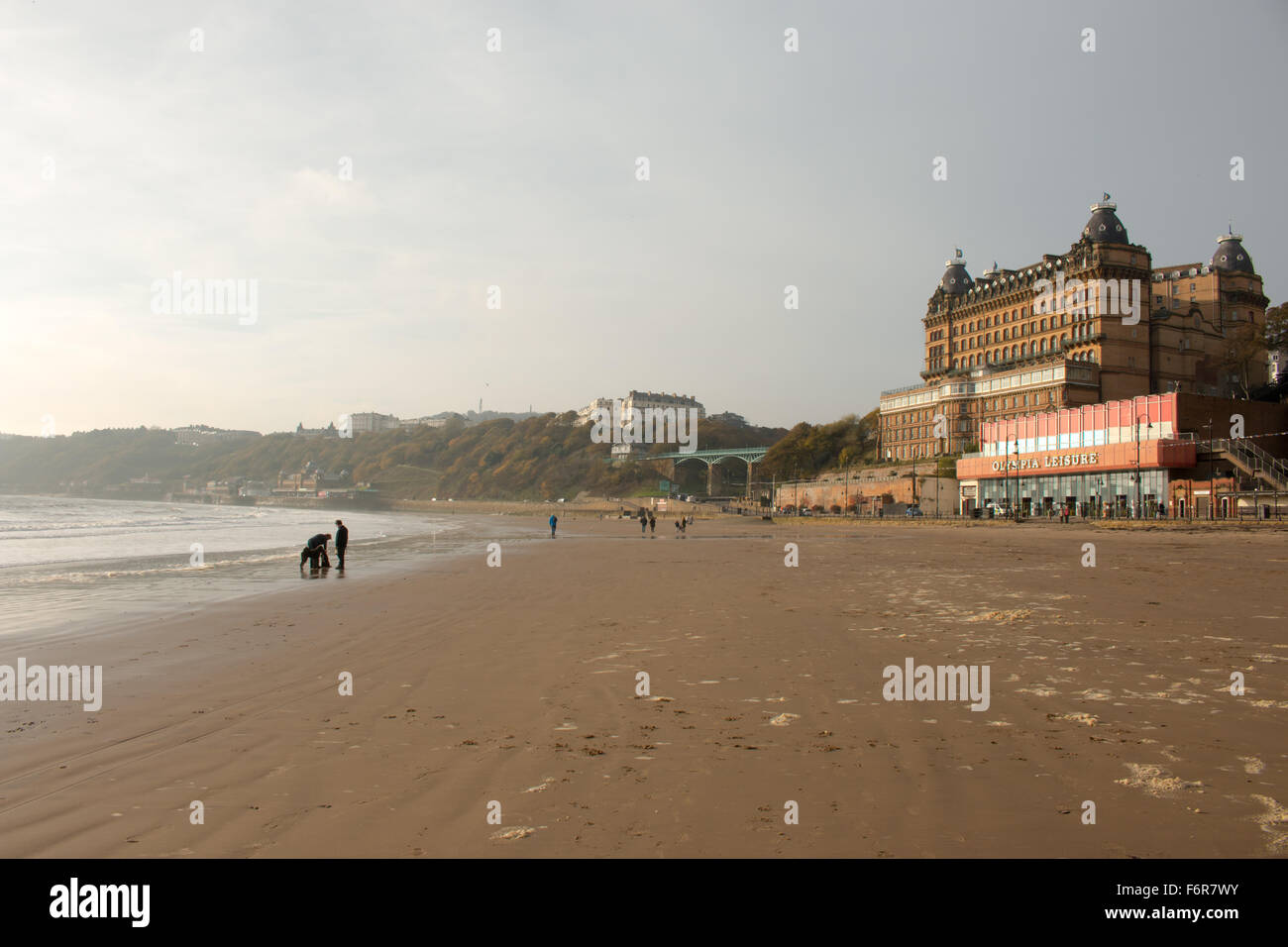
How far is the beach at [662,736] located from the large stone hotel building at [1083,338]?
75.3 m

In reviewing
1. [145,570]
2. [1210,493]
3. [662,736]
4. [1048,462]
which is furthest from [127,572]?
[1048,462]

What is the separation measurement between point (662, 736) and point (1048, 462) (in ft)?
216

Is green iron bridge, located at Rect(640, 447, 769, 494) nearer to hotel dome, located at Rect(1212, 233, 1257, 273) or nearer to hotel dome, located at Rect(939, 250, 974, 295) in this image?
hotel dome, located at Rect(939, 250, 974, 295)

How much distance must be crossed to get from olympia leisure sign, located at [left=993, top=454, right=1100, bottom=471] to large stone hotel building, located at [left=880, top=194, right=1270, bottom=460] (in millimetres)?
13154

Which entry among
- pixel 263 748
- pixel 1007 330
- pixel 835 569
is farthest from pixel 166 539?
pixel 1007 330

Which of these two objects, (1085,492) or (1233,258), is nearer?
(1085,492)

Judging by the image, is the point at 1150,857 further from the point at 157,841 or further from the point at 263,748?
the point at 263,748

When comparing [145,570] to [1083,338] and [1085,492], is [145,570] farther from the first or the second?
[1083,338]

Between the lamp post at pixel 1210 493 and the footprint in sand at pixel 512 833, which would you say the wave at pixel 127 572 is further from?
the lamp post at pixel 1210 493

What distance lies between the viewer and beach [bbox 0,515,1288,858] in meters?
4.45

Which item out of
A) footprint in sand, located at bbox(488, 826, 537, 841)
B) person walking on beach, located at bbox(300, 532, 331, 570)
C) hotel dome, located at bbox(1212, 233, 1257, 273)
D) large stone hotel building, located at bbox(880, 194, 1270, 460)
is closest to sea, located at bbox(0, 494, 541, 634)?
person walking on beach, located at bbox(300, 532, 331, 570)

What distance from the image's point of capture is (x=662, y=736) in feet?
21.3
